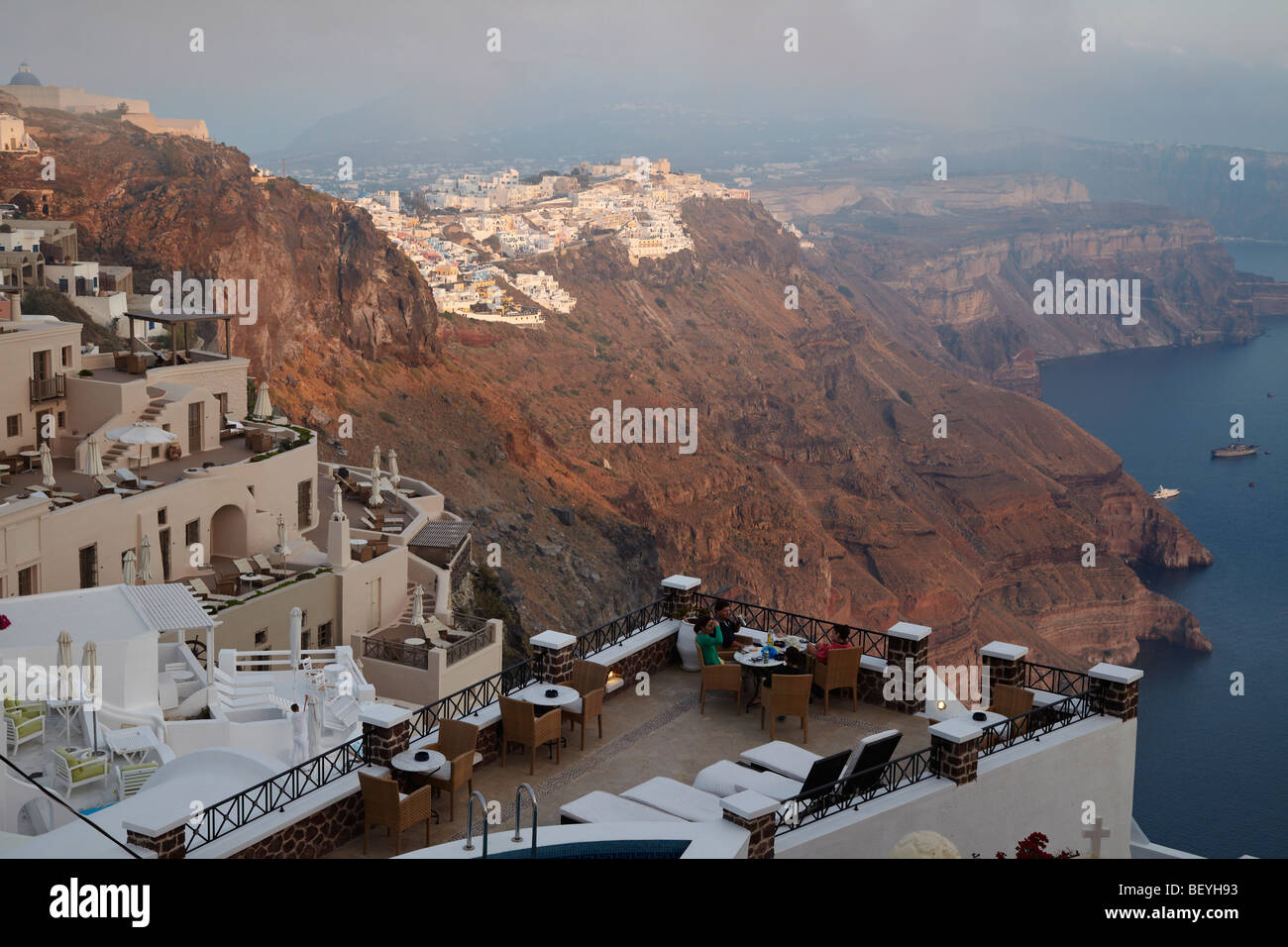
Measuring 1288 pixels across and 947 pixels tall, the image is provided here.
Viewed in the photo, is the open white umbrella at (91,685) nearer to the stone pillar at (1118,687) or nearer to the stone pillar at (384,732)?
the stone pillar at (384,732)

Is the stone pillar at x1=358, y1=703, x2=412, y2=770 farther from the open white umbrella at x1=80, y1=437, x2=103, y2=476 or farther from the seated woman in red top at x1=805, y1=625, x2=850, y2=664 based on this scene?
the open white umbrella at x1=80, y1=437, x2=103, y2=476

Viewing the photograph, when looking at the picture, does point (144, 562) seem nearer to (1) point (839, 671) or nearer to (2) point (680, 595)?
(2) point (680, 595)

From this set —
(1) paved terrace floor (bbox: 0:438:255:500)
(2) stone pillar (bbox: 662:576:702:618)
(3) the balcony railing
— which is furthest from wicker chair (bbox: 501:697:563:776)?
(3) the balcony railing

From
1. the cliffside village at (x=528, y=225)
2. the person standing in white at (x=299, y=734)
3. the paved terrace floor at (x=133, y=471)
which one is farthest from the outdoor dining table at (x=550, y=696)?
the cliffside village at (x=528, y=225)

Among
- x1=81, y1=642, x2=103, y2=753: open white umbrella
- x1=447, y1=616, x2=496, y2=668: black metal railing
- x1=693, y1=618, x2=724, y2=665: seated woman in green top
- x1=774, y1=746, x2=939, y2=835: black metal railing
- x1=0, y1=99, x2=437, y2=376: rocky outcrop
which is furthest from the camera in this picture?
x1=0, y1=99, x2=437, y2=376: rocky outcrop

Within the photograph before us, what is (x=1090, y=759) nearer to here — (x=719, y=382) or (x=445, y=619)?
(x=445, y=619)

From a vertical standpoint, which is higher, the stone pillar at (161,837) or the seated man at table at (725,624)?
the stone pillar at (161,837)

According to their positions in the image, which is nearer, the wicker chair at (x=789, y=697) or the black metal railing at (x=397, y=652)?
the wicker chair at (x=789, y=697)
